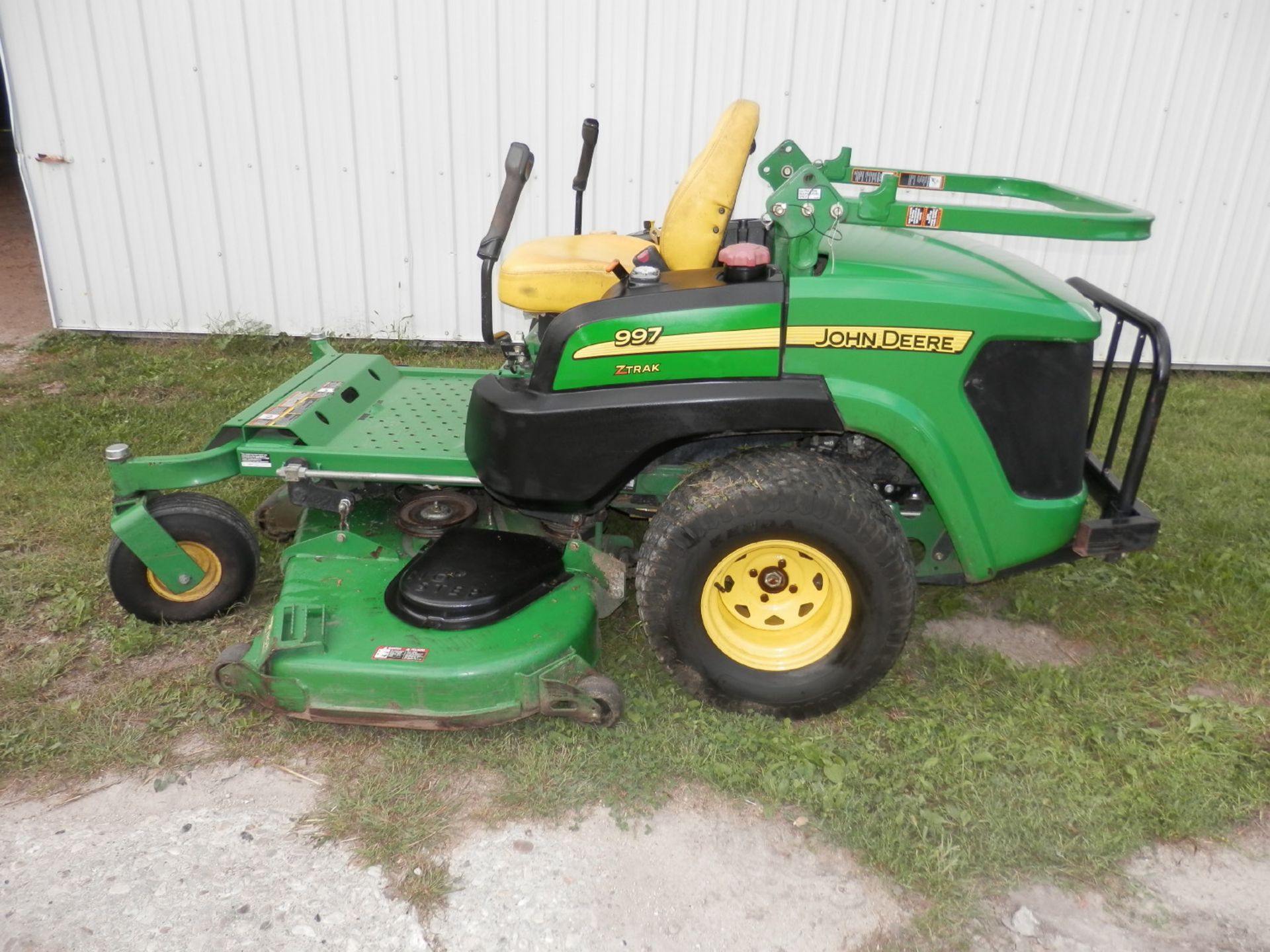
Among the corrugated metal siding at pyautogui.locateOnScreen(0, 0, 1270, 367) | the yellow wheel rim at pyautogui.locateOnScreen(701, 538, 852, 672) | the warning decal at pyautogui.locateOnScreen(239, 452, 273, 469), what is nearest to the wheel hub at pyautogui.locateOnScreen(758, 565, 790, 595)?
the yellow wheel rim at pyautogui.locateOnScreen(701, 538, 852, 672)

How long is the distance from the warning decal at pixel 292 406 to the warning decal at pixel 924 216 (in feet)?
6.86

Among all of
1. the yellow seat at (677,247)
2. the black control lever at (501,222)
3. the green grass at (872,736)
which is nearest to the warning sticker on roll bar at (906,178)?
the yellow seat at (677,247)

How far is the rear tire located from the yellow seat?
657 mm

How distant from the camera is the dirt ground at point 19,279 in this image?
6.67 meters

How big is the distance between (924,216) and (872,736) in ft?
4.90

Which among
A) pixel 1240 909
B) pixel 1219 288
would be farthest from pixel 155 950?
pixel 1219 288

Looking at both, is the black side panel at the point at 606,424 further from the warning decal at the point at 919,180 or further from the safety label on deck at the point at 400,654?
the warning decal at the point at 919,180

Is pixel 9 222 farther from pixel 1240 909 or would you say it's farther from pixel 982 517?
pixel 1240 909

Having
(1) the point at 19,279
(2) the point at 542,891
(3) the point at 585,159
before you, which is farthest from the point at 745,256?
(1) the point at 19,279

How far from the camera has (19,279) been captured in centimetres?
786

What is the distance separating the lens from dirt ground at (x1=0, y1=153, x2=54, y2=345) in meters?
6.67

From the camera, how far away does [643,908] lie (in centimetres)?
245

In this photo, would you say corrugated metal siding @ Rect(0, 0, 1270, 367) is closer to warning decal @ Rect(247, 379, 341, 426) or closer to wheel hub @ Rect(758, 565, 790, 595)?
warning decal @ Rect(247, 379, 341, 426)

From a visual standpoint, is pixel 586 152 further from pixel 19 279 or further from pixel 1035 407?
pixel 19 279
